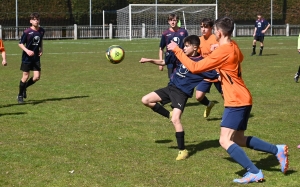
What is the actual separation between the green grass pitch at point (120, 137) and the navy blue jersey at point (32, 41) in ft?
3.71

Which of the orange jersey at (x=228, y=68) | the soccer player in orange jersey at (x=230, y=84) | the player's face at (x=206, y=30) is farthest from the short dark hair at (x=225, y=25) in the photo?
the player's face at (x=206, y=30)

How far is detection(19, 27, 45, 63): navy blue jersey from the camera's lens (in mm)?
13773

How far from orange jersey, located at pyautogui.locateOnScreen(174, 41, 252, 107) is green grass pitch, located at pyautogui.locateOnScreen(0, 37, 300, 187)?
1051 mm

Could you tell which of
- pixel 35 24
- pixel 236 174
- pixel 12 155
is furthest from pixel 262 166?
→ pixel 35 24

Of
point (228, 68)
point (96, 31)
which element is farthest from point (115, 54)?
point (96, 31)

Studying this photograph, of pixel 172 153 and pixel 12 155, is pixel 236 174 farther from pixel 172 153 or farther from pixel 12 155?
pixel 12 155

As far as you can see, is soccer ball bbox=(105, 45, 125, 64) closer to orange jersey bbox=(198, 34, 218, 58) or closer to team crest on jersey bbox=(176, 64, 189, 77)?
team crest on jersey bbox=(176, 64, 189, 77)

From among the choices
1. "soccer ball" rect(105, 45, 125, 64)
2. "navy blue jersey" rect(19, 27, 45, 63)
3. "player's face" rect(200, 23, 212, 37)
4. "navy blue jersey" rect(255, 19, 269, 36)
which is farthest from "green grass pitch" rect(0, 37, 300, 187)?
"navy blue jersey" rect(255, 19, 269, 36)

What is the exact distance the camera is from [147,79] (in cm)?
1909

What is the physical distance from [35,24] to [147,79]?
6.20 m

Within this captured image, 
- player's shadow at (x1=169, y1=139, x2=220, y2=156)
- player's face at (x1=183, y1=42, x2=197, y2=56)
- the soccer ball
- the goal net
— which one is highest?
the goal net

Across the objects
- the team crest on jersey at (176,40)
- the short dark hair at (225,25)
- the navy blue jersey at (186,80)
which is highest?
the short dark hair at (225,25)

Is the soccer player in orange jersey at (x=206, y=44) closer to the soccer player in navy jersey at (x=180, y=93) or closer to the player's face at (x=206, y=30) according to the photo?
the player's face at (x=206, y=30)

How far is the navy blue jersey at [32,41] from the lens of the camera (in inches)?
542
